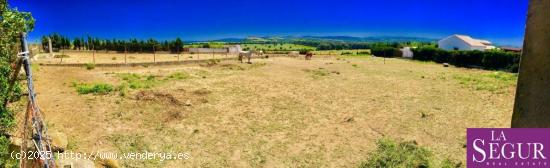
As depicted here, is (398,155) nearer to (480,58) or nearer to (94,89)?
(94,89)

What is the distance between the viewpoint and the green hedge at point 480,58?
28978 mm

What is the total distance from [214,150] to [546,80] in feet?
27.7

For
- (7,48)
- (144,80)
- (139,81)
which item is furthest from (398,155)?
(144,80)

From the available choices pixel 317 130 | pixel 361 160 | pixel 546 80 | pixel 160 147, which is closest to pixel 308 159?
pixel 361 160

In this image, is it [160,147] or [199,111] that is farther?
[199,111]

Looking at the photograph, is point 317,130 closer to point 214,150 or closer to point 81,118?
point 214,150

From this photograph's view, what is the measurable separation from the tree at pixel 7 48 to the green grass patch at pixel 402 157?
6569 mm

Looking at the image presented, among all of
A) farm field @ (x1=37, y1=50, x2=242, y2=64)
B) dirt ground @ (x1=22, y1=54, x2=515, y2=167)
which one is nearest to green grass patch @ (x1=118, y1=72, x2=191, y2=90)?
A: dirt ground @ (x1=22, y1=54, x2=515, y2=167)

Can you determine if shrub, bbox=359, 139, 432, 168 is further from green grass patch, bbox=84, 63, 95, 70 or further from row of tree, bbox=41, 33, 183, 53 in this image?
row of tree, bbox=41, 33, 183, 53

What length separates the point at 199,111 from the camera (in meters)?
12.4

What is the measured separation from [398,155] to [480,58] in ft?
87.8

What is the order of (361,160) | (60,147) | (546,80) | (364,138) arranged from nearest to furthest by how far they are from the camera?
(546,80), (60,147), (361,160), (364,138)

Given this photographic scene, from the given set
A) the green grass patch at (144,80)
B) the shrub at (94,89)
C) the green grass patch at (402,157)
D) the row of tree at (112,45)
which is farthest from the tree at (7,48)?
the row of tree at (112,45)

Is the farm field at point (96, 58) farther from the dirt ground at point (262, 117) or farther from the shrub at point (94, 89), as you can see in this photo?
the shrub at point (94, 89)
